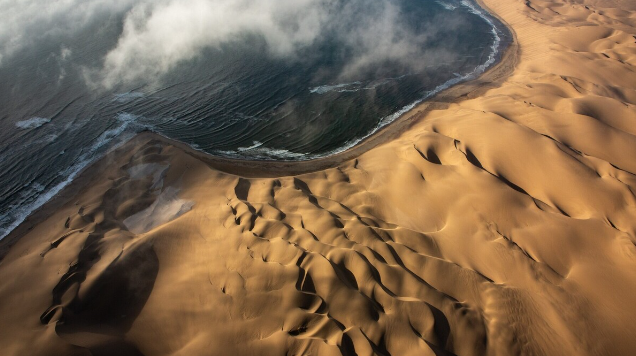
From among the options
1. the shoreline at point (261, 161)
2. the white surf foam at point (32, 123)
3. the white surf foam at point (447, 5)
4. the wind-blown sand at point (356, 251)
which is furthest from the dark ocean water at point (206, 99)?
the white surf foam at point (447, 5)

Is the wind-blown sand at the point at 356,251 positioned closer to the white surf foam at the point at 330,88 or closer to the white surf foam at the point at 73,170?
the white surf foam at the point at 73,170

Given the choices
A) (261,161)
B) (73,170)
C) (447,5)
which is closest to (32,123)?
(73,170)

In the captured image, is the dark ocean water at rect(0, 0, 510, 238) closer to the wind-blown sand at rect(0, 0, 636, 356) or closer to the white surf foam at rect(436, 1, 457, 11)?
the wind-blown sand at rect(0, 0, 636, 356)

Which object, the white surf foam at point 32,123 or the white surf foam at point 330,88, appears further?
the white surf foam at point 330,88

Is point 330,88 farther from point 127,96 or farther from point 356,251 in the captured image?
→ point 356,251

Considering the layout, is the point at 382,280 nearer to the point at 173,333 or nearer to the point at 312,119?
the point at 173,333

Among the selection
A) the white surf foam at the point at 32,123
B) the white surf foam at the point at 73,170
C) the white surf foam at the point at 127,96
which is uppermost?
the white surf foam at the point at 32,123
